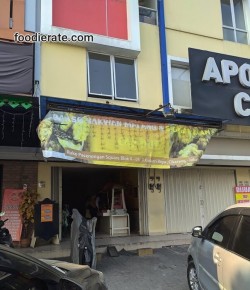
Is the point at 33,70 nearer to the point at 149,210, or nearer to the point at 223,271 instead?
the point at 149,210

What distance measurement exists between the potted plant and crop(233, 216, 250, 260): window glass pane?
23.6 feet

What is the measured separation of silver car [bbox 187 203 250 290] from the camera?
4.17m

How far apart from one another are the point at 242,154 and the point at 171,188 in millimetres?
2809

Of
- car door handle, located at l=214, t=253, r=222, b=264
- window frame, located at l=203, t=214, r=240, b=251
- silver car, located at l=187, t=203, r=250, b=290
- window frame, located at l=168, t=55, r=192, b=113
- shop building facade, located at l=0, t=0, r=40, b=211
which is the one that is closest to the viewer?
silver car, located at l=187, t=203, r=250, b=290

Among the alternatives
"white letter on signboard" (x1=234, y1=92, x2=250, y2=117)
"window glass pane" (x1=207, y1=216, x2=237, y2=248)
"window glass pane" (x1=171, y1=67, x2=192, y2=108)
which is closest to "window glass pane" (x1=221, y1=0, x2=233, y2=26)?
"window glass pane" (x1=171, y1=67, x2=192, y2=108)

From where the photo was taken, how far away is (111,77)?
1138cm

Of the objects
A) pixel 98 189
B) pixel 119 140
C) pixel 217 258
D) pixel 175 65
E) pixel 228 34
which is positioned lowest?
pixel 217 258

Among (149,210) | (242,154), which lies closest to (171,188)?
(149,210)

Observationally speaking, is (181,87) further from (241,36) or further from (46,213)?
(46,213)

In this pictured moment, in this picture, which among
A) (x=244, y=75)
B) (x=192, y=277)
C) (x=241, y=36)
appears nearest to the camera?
(x=192, y=277)

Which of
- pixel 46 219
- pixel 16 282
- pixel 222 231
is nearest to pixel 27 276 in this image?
pixel 16 282

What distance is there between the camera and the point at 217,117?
1155 centimetres

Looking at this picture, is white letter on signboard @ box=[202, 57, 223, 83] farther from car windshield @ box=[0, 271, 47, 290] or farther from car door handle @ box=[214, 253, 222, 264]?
car windshield @ box=[0, 271, 47, 290]

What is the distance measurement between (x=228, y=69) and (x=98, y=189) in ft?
24.4
